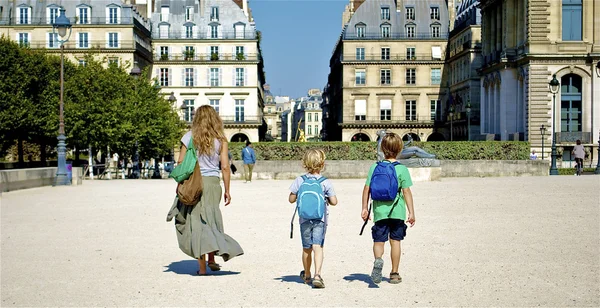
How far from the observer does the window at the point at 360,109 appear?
96.4 m

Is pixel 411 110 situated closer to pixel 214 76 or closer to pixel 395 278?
pixel 214 76

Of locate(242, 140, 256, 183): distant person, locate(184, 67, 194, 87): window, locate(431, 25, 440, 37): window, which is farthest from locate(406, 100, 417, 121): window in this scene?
locate(242, 140, 256, 183): distant person

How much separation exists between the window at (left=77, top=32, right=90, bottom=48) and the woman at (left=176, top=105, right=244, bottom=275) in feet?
249

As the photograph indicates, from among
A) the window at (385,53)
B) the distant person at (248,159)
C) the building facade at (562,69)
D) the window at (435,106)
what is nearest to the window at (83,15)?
the window at (385,53)

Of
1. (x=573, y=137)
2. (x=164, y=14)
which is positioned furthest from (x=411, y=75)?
(x=573, y=137)

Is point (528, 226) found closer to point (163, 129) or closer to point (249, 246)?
point (249, 246)

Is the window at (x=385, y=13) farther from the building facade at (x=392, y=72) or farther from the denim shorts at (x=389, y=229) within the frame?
the denim shorts at (x=389, y=229)

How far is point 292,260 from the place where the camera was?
12430 millimetres

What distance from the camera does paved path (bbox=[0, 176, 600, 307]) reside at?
31.6ft

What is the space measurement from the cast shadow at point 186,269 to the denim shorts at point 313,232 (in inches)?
63.6

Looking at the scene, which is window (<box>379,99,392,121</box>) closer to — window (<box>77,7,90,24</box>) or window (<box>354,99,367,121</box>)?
window (<box>354,99,367,121</box>)

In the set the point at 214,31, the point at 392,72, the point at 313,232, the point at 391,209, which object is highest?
the point at 214,31

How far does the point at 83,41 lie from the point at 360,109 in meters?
30.7

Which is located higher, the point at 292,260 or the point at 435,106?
the point at 435,106
